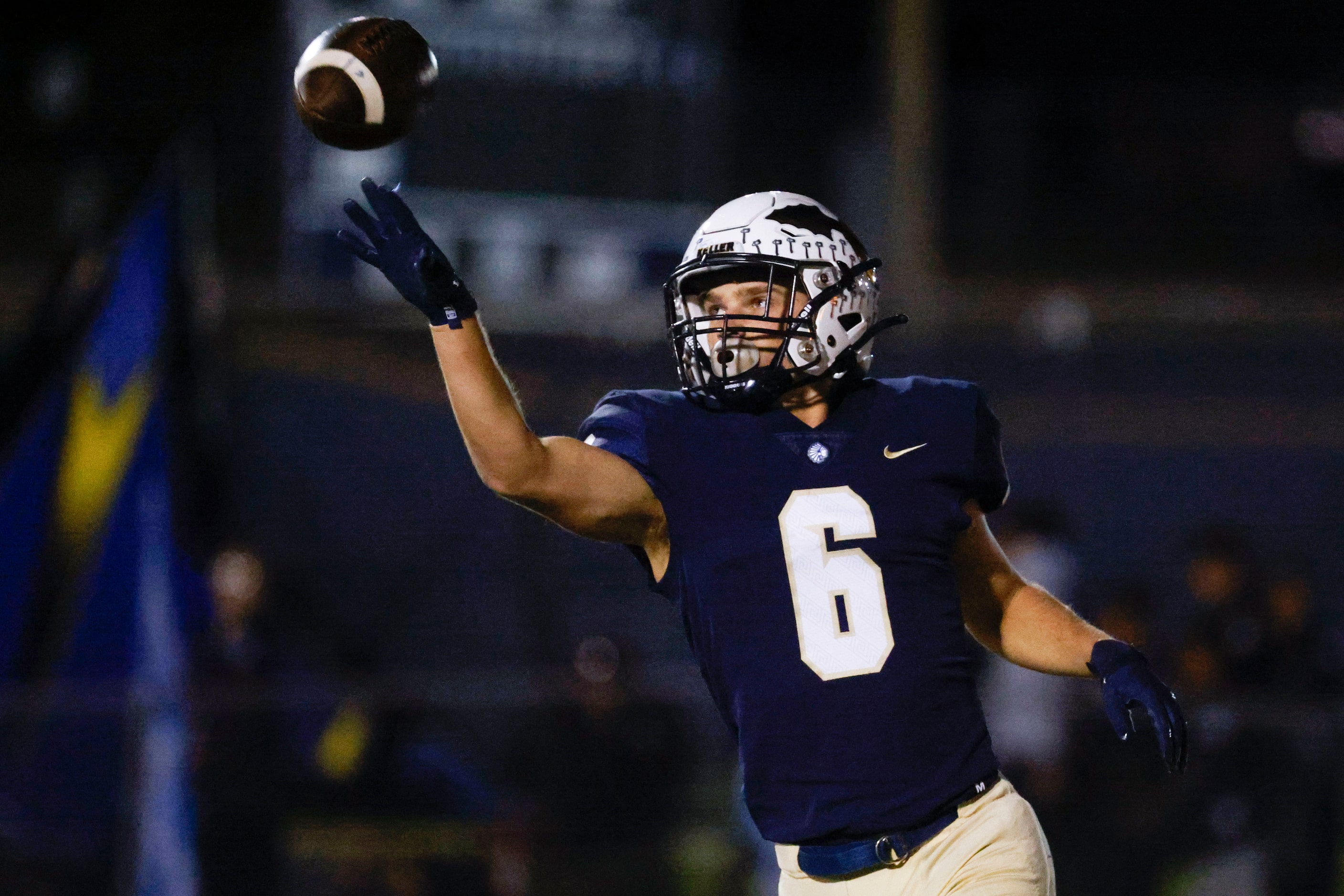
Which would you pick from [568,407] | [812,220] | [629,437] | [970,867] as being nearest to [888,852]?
[970,867]

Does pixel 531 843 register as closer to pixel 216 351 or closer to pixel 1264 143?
pixel 216 351

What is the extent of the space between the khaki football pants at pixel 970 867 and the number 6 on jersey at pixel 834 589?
30 cm

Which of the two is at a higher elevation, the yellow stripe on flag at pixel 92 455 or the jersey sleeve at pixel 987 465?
the jersey sleeve at pixel 987 465

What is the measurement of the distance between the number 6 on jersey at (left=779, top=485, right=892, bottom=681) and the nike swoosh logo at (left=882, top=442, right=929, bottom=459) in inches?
4.5

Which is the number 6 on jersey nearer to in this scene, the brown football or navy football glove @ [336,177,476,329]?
navy football glove @ [336,177,476,329]

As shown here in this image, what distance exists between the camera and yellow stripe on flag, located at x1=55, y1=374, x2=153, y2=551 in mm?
5562

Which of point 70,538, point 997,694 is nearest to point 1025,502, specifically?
point 997,694

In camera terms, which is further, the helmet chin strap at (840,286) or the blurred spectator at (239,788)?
the blurred spectator at (239,788)

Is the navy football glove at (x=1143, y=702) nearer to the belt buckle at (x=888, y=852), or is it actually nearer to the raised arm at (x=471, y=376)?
the belt buckle at (x=888, y=852)

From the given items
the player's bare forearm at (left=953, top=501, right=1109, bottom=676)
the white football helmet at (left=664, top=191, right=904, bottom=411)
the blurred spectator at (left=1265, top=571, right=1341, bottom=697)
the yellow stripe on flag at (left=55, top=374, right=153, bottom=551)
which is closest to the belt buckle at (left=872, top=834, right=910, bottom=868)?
the player's bare forearm at (left=953, top=501, right=1109, bottom=676)

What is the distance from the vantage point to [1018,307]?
9.12 metres

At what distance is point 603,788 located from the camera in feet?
17.7

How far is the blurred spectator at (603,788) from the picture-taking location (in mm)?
5309

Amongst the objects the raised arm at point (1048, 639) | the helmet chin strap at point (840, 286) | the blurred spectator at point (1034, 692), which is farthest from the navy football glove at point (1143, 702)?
the blurred spectator at point (1034, 692)
